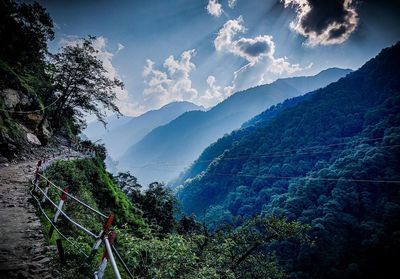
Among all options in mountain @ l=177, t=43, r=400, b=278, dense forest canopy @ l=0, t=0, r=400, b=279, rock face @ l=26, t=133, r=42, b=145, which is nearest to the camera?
dense forest canopy @ l=0, t=0, r=400, b=279

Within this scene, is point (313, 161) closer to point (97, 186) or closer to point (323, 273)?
point (323, 273)

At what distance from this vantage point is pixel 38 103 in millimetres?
24016

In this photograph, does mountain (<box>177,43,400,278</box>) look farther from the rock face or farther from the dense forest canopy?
the rock face

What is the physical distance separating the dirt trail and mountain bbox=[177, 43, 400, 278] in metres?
23.9

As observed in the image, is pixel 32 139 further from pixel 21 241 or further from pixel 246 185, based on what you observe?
pixel 246 185

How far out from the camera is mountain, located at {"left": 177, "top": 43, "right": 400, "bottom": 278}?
137 ft

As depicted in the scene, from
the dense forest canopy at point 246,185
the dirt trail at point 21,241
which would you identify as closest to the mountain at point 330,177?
the dense forest canopy at point 246,185

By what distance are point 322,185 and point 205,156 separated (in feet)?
332

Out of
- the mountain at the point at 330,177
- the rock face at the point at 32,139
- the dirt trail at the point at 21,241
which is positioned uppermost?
the rock face at the point at 32,139

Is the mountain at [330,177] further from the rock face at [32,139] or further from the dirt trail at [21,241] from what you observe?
the dirt trail at [21,241]

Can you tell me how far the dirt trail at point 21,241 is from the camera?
4.31 meters

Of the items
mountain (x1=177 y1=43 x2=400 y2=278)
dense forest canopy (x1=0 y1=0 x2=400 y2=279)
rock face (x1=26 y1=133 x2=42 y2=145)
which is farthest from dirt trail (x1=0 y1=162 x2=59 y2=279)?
mountain (x1=177 y1=43 x2=400 y2=278)

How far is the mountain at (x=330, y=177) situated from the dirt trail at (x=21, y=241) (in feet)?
78.3

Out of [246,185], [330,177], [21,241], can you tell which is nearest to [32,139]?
[21,241]
